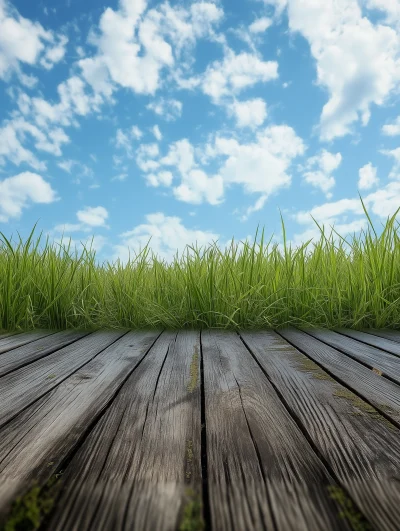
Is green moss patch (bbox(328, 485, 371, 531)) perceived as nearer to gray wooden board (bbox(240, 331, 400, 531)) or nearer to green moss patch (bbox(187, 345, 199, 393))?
gray wooden board (bbox(240, 331, 400, 531))

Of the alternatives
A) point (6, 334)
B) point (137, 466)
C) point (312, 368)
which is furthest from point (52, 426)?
point (6, 334)

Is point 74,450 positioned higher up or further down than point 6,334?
further down

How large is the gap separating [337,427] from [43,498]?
27.5 inches

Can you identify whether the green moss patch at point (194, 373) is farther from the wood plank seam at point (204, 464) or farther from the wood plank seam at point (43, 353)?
the wood plank seam at point (43, 353)

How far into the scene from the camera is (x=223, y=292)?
2.90 metres

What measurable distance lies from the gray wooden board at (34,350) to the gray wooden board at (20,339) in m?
0.06

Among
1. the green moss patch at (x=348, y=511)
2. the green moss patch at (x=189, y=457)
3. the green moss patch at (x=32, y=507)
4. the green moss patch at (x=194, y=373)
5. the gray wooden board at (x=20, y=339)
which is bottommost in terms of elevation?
the green moss patch at (x=32, y=507)

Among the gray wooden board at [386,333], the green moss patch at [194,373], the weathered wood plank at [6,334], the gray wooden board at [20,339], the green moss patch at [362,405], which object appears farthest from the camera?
the weathered wood plank at [6,334]

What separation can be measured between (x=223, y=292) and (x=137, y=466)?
7.05ft

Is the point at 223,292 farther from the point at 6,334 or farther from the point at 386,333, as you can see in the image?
the point at 6,334

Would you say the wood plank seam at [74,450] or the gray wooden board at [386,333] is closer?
the wood plank seam at [74,450]

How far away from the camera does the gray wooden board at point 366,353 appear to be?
157 centimetres

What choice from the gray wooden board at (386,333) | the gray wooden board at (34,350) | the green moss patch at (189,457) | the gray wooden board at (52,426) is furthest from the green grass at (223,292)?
the green moss patch at (189,457)

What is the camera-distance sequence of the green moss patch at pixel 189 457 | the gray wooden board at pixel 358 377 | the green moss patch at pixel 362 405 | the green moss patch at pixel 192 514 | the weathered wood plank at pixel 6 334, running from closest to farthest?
1. the green moss patch at pixel 192 514
2. the green moss patch at pixel 189 457
3. the green moss patch at pixel 362 405
4. the gray wooden board at pixel 358 377
5. the weathered wood plank at pixel 6 334
